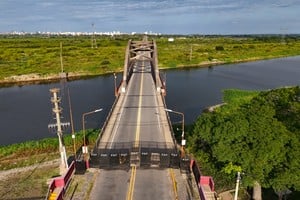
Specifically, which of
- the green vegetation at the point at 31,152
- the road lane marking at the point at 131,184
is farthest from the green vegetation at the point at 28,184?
the road lane marking at the point at 131,184

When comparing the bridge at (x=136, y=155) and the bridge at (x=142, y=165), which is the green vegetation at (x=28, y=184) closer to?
the bridge at (x=142, y=165)

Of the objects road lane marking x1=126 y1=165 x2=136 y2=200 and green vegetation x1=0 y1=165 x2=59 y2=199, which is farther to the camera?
green vegetation x1=0 y1=165 x2=59 y2=199

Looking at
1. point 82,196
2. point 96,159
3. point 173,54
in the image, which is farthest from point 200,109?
point 173,54

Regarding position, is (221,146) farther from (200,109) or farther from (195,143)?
(200,109)

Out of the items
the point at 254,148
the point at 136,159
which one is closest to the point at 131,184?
the point at 136,159

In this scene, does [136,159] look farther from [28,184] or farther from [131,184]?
[28,184]

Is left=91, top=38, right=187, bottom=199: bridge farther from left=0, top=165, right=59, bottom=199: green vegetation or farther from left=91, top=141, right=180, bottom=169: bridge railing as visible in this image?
left=0, top=165, right=59, bottom=199: green vegetation

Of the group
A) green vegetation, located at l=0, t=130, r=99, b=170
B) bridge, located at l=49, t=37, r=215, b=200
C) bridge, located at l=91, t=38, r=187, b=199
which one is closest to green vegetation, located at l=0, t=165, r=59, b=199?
green vegetation, located at l=0, t=130, r=99, b=170
